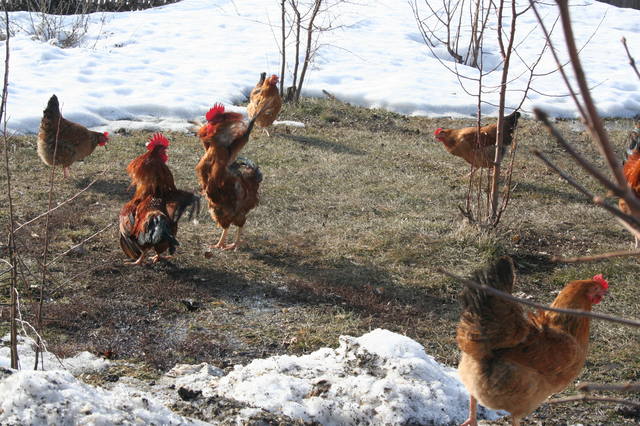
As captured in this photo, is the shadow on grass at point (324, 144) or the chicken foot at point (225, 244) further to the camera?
the shadow on grass at point (324, 144)

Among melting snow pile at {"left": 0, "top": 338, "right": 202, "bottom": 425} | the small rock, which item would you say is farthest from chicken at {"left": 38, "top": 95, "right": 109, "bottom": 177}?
melting snow pile at {"left": 0, "top": 338, "right": 202, "bottom": 425}

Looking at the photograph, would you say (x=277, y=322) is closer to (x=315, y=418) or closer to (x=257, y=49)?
(x=315, y=418)

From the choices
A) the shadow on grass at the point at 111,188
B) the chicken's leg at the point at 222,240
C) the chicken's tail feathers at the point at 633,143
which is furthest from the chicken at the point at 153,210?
the chicken's tail feathers at the point at 633,143

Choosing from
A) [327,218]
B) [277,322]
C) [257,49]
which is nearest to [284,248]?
[327,218]

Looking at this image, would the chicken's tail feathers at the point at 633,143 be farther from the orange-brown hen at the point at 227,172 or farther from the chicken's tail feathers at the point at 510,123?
the orange-brown hen at the point at 227,172

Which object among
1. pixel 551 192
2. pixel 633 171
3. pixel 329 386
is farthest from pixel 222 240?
pixel 551 192

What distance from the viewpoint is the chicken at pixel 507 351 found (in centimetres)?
314

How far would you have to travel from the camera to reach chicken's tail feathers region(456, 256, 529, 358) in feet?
10.2

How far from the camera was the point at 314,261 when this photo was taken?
5.97 m

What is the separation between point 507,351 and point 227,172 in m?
3.40

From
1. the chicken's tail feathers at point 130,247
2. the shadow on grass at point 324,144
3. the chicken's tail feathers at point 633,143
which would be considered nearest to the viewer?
the chicken's tail feathers at point 130,247

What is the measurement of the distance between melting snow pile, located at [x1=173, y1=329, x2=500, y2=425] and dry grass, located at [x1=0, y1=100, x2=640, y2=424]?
431mm

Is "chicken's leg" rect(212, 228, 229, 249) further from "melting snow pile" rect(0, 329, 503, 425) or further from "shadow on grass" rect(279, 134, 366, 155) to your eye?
"shadow on grass" rect(279, 134, 366, 155)

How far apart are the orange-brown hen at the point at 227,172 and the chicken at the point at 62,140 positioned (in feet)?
7.67
